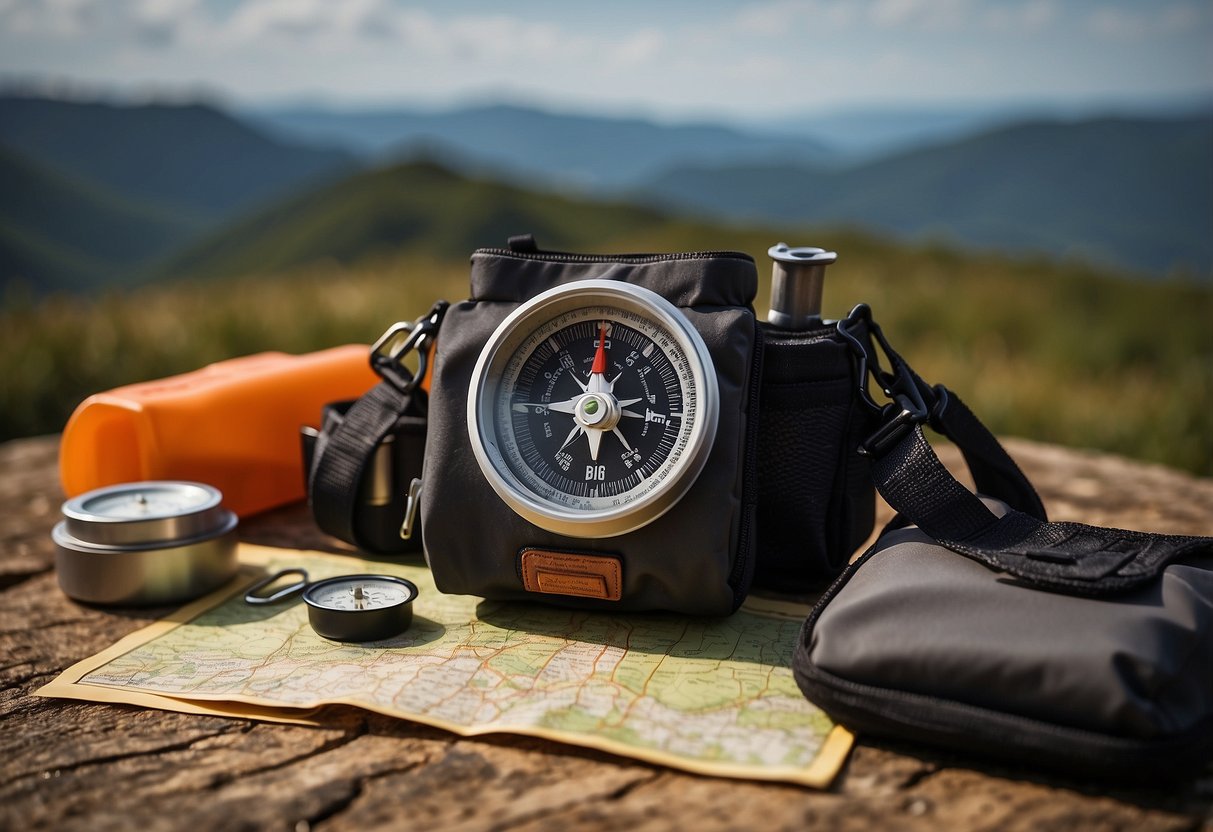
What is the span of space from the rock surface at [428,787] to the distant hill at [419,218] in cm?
5050

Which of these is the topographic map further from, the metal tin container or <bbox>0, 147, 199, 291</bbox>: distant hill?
<bbox>0, 147, 199, 291</bbox>: distant hill

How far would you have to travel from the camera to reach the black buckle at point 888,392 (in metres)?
2.54

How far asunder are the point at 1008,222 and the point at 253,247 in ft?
149

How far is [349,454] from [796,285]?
1311 mm

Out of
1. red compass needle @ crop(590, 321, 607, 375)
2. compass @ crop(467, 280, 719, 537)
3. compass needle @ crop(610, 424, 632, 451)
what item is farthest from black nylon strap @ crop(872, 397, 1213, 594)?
red compass needle @ crop(590, 321, 607, 375)

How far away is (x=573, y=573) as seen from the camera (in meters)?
2.46

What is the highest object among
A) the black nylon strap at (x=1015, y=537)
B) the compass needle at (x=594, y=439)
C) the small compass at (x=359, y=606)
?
the compass needle at (x=594, y=439)

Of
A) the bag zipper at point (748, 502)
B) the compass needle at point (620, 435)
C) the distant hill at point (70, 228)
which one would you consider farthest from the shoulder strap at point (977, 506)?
the distant hill at point (70, 228)

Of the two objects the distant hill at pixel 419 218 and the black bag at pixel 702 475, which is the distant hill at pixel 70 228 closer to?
the distant hill at pixel 419 218

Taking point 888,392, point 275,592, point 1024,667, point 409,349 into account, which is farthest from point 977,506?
point 275,592

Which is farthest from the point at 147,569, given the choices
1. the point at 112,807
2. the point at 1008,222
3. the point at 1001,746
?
the point at 1008,222

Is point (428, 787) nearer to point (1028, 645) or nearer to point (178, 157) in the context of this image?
point (1028, 645)

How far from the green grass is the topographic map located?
4904 mm

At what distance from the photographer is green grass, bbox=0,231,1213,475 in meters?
7.01
